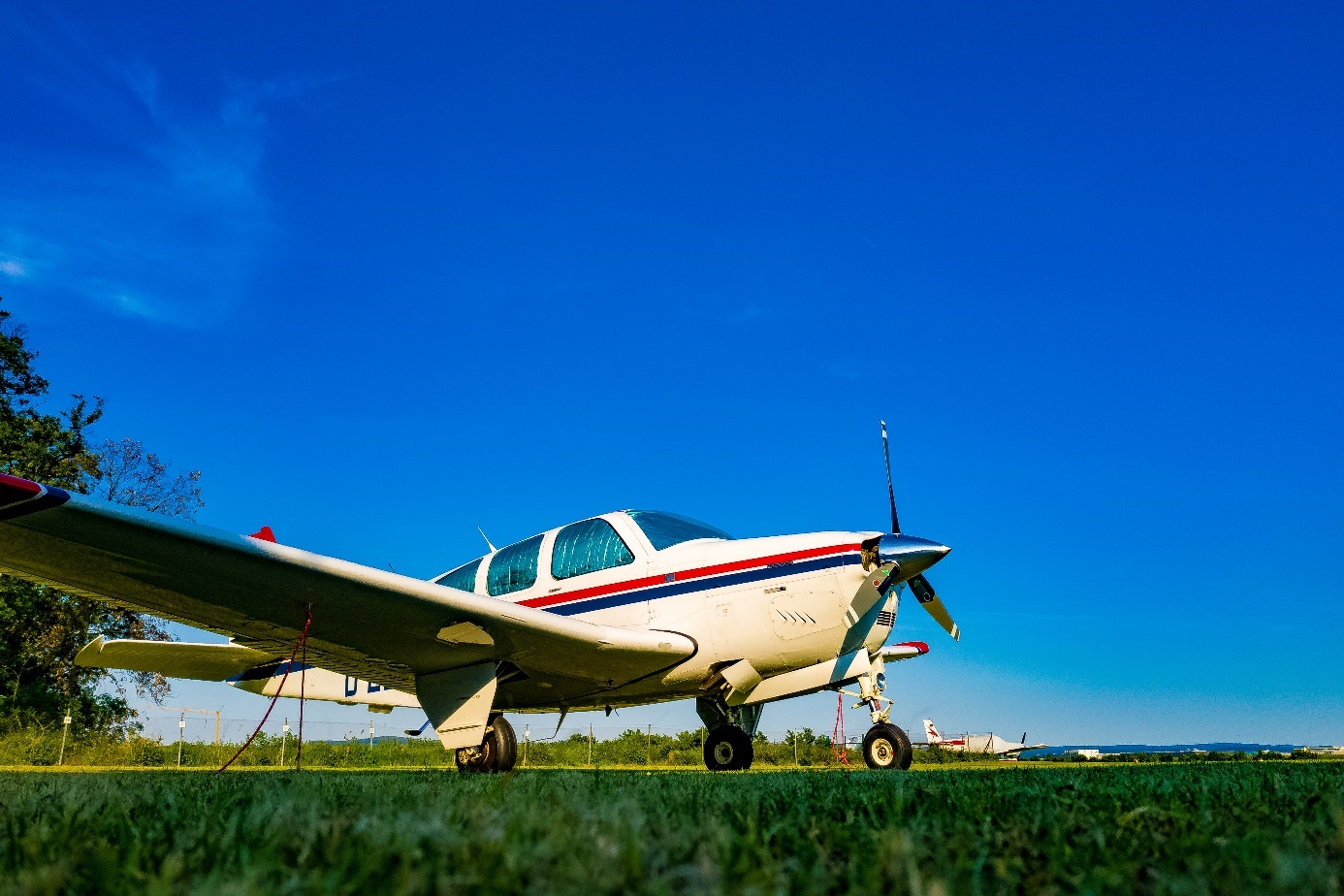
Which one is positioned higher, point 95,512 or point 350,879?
point 95,512

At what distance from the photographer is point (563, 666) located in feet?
24.7

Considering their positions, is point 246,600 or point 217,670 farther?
point 217,670

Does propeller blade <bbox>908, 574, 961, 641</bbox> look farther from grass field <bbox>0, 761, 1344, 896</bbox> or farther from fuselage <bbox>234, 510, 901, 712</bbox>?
grass field <bbox>0, 761, 1344, 896</bbox>

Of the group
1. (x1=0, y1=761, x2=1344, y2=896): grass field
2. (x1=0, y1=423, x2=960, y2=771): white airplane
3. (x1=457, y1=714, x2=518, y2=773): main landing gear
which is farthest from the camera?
(x1=457, y1=714, x2=518, y2=773): main landing gear

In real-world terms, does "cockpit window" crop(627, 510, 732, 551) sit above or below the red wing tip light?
above

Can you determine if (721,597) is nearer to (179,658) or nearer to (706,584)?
(706,584)

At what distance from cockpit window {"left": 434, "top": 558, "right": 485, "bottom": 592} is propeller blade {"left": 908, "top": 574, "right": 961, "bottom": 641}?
479 cm

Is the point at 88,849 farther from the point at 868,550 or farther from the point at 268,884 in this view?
the point at 868,550

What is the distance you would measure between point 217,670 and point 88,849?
9.02m

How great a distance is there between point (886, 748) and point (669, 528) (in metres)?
3.23

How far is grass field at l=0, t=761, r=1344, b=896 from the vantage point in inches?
43.7

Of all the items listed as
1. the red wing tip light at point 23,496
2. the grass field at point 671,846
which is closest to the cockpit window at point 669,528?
the red wing tip light at point 23,496

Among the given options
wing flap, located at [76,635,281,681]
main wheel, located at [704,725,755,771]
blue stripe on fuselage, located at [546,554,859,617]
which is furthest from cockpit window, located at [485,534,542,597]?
main wheel, located at [704,725,755,771]

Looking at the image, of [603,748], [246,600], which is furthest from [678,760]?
→ [246,600]
